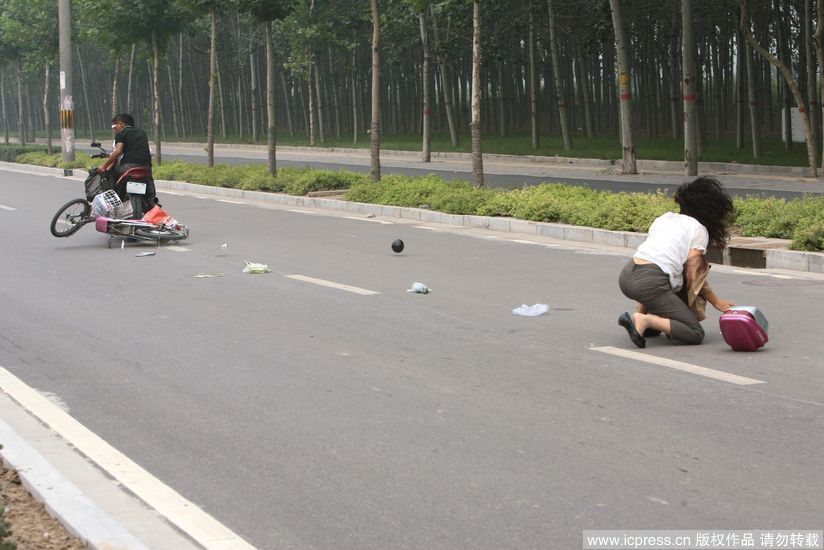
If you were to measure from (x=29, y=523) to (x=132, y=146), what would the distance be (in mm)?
11872

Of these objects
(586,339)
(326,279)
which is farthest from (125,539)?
(326,279)

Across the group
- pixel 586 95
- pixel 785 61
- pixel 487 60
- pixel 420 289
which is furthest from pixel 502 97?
pixel 420 289

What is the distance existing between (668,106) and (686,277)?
36.9 meters

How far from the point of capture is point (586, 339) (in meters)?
8.52

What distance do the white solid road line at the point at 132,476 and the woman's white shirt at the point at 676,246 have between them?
13.8 feet

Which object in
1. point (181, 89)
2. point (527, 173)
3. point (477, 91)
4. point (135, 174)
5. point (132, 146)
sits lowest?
point (527, 173)

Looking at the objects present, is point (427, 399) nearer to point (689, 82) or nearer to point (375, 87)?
point (375, 87)

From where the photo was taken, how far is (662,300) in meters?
8.28

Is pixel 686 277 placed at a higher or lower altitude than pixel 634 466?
higher

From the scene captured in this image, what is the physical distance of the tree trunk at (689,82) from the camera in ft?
82.3

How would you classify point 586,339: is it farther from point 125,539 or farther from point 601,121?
point 601,121

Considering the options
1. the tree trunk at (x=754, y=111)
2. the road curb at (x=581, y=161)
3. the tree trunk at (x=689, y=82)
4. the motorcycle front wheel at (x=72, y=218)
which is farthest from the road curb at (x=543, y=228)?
the tree trunk at (x=754, y=111)

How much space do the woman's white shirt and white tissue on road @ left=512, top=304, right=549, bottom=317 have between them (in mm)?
1297

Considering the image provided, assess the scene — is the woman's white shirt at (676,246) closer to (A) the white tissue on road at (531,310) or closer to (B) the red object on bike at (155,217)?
(A) the white tissue on road at (531,310)
